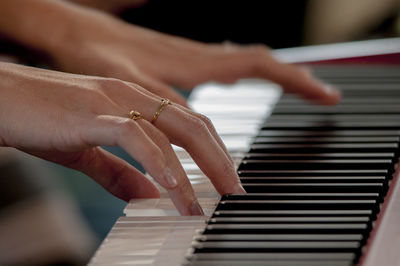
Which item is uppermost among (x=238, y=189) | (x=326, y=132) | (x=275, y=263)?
(x=326, y=132)

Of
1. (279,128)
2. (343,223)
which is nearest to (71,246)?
(279,128)

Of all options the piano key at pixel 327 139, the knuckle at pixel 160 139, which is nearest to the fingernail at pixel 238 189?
the knuckle at pixel 160 139

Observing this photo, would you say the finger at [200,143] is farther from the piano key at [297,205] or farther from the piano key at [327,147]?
the piano key at [327,147]

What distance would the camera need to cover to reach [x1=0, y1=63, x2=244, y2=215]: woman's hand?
2.71 ft

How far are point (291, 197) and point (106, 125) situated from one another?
9.2 inches

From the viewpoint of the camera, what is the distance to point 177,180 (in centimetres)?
84

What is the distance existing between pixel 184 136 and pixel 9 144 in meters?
0.20

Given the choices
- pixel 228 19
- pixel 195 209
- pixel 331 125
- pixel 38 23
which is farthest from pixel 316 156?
pixel 228 19

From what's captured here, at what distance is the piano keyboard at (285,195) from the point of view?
78cm

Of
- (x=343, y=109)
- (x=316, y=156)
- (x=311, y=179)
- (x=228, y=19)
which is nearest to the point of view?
(x=311, y=179)

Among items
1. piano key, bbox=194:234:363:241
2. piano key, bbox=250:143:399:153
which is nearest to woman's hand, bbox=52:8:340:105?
piano key, bbox=250:143:399:153

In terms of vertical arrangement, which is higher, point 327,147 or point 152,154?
point 327,147

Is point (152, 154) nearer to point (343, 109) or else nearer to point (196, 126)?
point (196, 126)

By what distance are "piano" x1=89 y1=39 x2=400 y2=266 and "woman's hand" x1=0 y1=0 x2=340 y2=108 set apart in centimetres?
9
